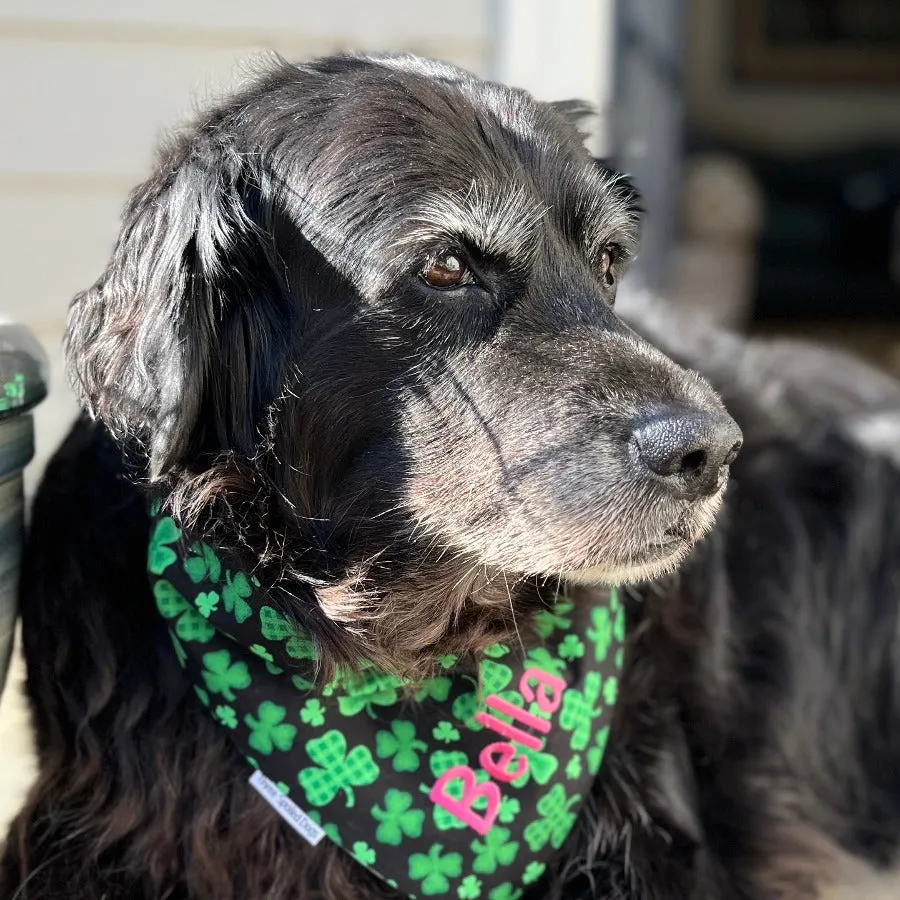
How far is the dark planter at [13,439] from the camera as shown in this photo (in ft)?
5.28

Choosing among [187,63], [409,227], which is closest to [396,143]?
[409,227]

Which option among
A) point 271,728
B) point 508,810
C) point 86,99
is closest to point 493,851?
point 508,810

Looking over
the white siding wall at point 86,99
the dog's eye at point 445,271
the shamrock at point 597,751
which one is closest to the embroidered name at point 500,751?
the shamrock at point 597,751

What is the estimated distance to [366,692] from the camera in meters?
1.71

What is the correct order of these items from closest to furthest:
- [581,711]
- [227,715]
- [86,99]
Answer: [227,715], [581,711], [86,99]

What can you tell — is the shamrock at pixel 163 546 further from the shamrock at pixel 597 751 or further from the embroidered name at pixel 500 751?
the shamrock at pixel 597 751

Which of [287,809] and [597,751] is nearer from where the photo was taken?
[287,809]

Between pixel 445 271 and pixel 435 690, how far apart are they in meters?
0.68

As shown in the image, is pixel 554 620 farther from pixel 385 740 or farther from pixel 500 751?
pixel 385 740

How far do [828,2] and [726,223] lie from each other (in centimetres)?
382

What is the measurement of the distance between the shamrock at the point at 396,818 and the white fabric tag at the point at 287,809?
0.31ft

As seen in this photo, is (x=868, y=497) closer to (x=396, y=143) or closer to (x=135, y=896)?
(x=396, y=143)

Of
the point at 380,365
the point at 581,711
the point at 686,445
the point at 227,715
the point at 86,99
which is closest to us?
the point at 686,445

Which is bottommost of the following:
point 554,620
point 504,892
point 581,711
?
point 504,892
